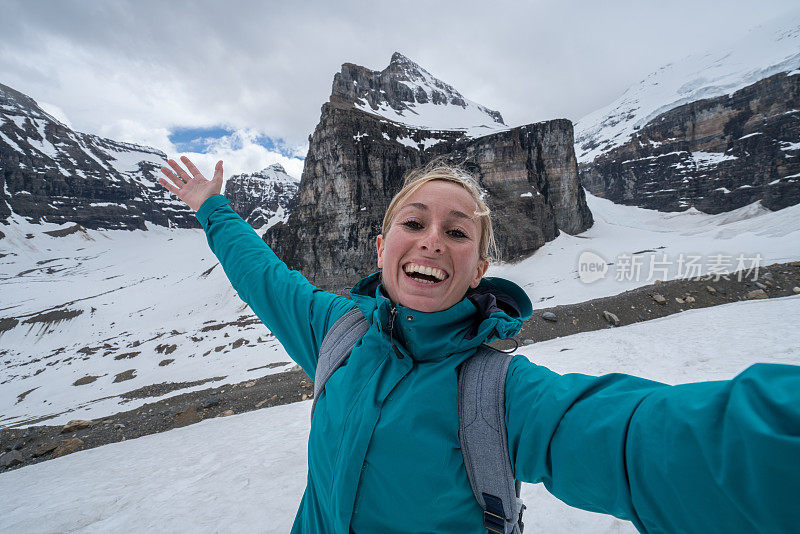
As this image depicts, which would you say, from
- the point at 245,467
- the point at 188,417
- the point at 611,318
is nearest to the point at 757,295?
the point at 611,318

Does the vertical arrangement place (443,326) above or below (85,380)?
above

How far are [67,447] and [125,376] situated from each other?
56.9 ft

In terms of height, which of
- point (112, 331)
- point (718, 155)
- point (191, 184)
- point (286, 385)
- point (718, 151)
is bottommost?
point (112, 331)

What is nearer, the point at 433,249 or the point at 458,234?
the point at 433,249

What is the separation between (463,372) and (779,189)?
7024 cm

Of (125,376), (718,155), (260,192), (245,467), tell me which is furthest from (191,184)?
(260,192)

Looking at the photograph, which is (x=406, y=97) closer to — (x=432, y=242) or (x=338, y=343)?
(x=432, y=242)

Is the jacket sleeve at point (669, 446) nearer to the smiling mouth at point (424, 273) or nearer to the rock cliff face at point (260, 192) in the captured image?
the smiling mouth at point (424, 273)

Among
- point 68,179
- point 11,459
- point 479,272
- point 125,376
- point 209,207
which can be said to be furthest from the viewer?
point 68,179

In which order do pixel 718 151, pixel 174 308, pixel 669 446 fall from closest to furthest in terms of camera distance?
pixel 669 446
pixel 174 308
pixel 718 151

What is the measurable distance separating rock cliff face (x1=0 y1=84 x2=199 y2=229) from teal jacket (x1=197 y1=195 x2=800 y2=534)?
154498mm

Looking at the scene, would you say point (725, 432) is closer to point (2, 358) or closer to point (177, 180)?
point (177, 180)

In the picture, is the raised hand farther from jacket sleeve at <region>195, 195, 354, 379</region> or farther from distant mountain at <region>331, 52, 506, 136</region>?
distant mountain at <region>331, 52, 506, 136</region>

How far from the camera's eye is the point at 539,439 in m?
1.14
